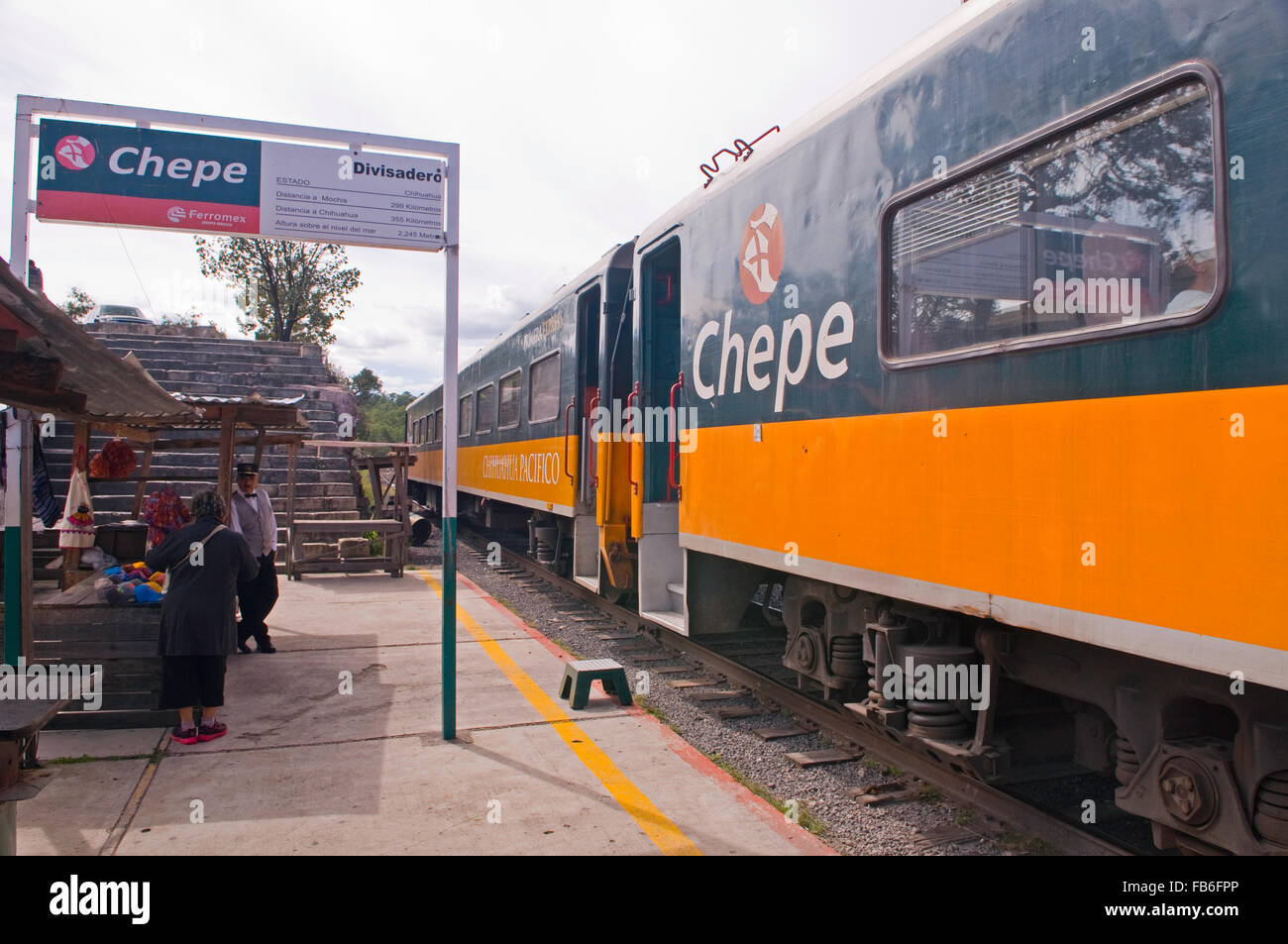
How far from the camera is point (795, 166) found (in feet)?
15.4

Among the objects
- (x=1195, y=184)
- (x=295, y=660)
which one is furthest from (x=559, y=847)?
(x=295, y=660)

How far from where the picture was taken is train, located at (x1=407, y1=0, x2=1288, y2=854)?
2.46 m

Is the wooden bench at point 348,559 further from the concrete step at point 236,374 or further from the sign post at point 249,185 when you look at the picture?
the concrete step at point 236,374

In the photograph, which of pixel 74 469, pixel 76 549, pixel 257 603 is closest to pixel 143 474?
pixel 76 549

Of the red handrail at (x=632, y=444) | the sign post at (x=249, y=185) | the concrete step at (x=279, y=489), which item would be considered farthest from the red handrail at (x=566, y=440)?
the concrete step at (x=279, y=489)

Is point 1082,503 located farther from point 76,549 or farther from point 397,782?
point 76,549

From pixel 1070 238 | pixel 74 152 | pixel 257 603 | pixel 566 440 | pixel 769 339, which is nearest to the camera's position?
pixel 1070 238

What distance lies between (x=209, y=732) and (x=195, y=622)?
0.65 metres

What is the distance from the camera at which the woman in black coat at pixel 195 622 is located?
4941 millimetres

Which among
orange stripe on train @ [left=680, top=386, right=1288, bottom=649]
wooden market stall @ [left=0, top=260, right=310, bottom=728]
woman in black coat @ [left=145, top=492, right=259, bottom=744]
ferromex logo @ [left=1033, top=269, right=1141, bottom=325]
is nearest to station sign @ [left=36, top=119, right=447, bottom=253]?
wooden market stall @ [left=0, top=260, right=310, bottom=728]

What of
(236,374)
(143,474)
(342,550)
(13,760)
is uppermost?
(236,374)

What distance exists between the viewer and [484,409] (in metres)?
14.1

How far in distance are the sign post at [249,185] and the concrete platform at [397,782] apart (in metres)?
0.61
